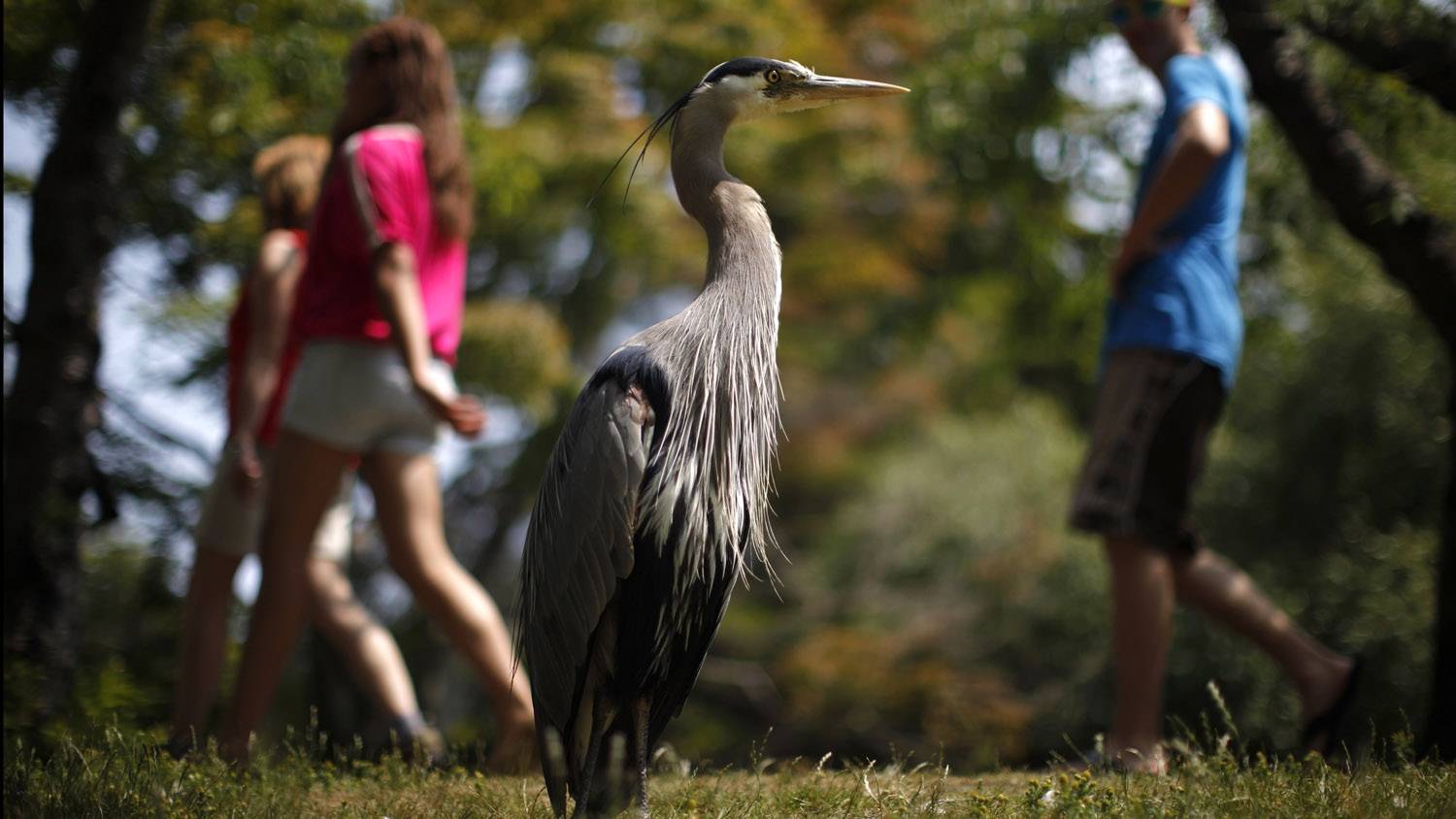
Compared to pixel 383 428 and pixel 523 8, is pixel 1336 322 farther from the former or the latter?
pixel 383 428

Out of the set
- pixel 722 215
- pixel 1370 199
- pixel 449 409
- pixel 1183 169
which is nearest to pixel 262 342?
pixel 449 409

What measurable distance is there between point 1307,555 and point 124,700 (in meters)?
8.98

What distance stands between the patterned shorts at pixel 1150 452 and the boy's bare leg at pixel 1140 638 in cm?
8

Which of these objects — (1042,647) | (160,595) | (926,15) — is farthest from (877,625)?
(160,595)

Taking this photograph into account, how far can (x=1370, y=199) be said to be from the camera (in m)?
4.88

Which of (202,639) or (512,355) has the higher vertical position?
(512,355)

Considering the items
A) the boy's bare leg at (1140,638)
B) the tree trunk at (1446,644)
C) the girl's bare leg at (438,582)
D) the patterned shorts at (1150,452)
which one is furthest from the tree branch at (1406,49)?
the girl's bare leg at (438,582)

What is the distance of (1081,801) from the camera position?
306cm

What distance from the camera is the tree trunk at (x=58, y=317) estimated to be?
4.70 meters

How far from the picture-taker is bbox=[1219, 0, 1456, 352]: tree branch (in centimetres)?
486

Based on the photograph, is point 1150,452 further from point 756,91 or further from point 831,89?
point 756,91

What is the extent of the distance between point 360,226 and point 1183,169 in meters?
2.77

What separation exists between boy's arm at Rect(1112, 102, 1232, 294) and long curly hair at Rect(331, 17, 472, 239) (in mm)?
2434

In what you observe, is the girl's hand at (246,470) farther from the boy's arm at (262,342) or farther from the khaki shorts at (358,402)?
the khaki shorts at (358,402)
